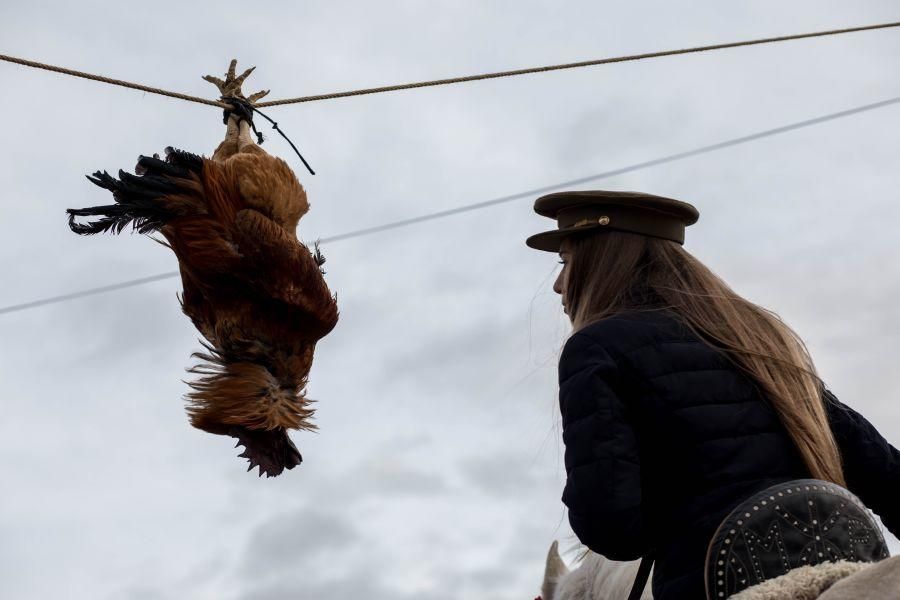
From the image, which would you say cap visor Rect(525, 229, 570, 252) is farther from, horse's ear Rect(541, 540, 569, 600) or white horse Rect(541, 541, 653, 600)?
horse's ear Rect(541, 540, 569, 600)

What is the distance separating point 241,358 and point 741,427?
1.76m

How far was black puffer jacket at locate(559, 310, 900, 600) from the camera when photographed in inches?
99.5

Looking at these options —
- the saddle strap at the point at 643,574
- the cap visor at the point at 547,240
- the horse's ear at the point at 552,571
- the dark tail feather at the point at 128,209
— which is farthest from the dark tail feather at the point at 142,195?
the saddle strap at the point at 643,574

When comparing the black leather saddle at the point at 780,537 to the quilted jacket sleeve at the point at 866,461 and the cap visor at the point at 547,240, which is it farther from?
the cap visor at the point at 547,240

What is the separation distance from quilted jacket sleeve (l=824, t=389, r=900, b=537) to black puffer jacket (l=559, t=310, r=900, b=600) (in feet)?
1.18

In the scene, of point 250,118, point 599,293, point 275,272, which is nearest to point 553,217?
point 599,293

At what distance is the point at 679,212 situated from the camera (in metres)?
3.02

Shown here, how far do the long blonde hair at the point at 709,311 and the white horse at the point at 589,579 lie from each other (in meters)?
0.73

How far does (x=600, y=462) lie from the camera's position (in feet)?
8.27

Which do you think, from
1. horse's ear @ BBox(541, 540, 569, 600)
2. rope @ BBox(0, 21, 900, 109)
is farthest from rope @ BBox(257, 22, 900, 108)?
horse's ear @ BBox(541, 540, 569, 600)

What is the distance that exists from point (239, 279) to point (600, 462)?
5.46ft

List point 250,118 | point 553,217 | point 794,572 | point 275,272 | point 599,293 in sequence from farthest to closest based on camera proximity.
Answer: point 250,118 < point 275,272 < point 553,217 < point 599,293 < point 794,572

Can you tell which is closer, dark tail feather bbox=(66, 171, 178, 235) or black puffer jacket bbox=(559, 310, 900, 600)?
black puffer jacket bbox=(559, 310, 900, 600)

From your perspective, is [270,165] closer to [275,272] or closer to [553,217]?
[275,272]
